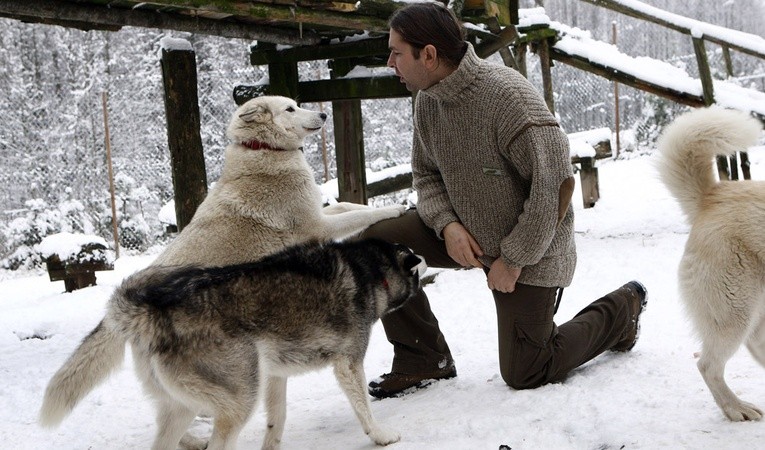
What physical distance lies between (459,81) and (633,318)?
156 centimetres

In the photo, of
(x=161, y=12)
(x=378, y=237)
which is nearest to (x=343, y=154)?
(x=161, y=12)

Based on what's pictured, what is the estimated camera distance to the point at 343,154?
706 centimetres

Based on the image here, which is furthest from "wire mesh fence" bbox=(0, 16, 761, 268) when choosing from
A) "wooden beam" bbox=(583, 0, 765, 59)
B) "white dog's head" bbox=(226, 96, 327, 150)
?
"white dog's head" bbox=(226, 96, 327, 150)

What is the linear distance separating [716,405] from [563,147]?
1.22m

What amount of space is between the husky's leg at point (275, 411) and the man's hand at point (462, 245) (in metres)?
0.96

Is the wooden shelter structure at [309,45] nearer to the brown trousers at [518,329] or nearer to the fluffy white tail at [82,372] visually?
the brown trousers at [518,329]

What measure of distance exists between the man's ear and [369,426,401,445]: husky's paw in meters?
1.54

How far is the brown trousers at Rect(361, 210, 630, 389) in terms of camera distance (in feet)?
10.8

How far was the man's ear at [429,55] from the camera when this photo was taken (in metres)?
3.10

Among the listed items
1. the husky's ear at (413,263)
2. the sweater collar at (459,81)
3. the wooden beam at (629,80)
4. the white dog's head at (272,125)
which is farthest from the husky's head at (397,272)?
the wooden beam at (629,80)

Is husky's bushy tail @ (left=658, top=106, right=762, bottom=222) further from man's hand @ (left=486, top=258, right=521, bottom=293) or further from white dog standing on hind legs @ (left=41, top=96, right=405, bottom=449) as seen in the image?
white dog standing on hind legs @ (left=41, top=96, right=405, bottom=449)

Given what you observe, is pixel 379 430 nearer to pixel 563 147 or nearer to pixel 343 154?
pixel 563 147

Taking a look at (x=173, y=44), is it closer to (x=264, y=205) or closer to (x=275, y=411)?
(x=264, y=205)

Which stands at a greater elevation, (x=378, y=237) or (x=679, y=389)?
(x=378, y=237)
